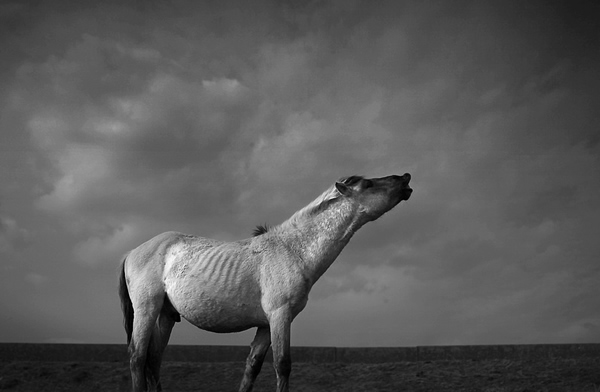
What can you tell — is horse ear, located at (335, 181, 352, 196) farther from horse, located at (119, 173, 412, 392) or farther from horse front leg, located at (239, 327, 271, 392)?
horse front leg, located at (239, 327, 271, 392)

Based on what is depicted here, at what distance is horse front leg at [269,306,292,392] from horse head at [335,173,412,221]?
4.82 ft

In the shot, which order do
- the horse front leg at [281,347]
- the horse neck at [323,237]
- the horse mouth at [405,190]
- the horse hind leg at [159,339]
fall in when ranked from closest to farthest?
the horse front leg at [281,347], the horse neck at [323,237], the horse mouth at [405,190], the horse hind leg at [159,339]

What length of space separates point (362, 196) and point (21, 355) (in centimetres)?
766

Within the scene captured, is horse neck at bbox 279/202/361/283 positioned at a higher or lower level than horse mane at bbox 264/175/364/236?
lower

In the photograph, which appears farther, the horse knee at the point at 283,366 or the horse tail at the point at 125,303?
the horse tail at the point at 125,303

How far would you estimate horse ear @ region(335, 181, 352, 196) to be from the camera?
21.0ft

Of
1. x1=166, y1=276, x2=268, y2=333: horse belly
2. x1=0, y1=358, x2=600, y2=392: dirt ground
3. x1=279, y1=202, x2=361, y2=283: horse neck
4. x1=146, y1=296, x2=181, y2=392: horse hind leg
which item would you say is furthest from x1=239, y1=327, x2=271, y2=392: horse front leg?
x1=0, y1=358, x2=600, y2=392: dirt ground

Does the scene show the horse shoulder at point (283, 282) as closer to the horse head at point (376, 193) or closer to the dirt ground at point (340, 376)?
the horse head at point (376, 193)

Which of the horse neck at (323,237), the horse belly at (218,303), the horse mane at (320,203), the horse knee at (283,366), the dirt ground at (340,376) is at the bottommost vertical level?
the dirt ground at (340,376)

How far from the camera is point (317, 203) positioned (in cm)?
664

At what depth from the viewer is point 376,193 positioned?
6.38 meters

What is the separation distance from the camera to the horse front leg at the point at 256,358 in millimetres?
6348

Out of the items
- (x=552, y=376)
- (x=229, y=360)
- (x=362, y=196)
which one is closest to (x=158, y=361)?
(x=362, y=196)

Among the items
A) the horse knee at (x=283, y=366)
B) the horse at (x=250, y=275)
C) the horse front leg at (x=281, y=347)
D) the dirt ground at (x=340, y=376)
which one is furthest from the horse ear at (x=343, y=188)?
the dirt ground at (x=340, y=376)
